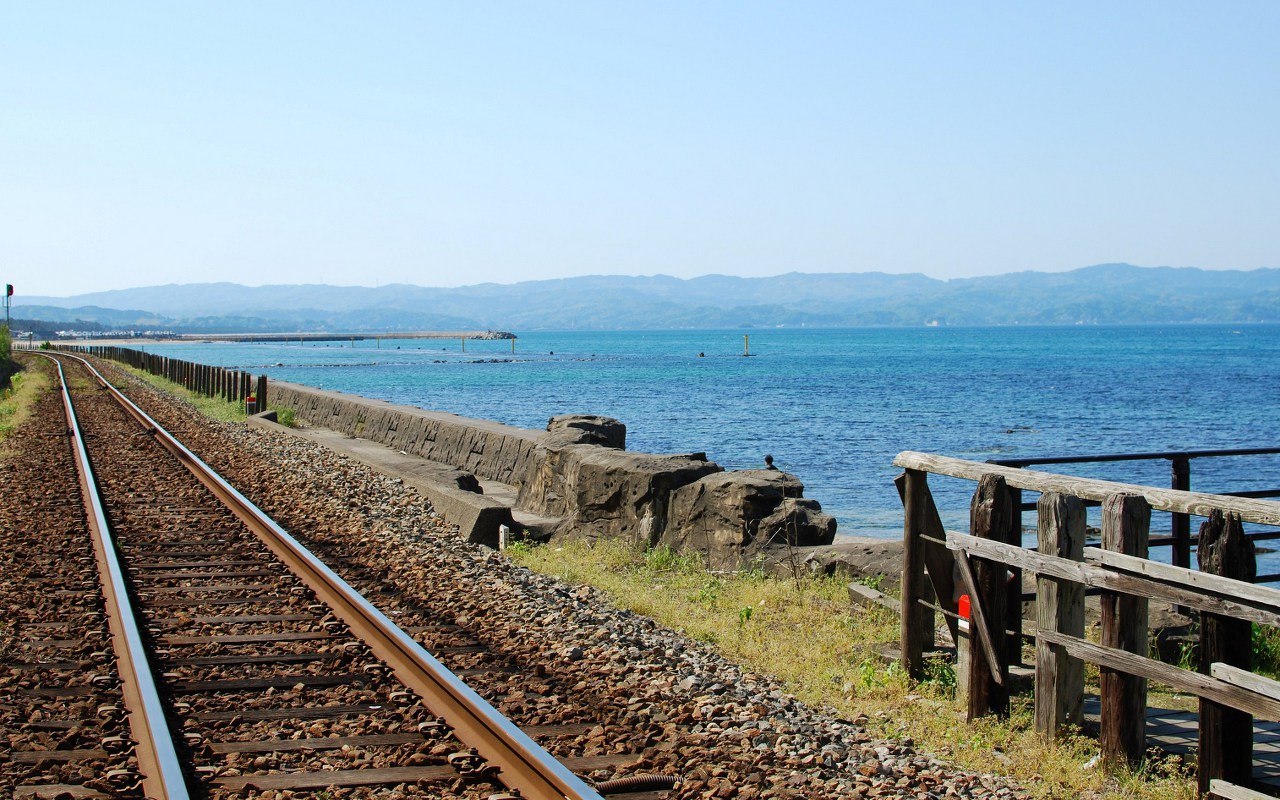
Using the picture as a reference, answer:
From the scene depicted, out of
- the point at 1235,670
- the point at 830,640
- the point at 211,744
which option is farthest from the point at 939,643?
the point at 211,744

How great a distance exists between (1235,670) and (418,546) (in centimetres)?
681

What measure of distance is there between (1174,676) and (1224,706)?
0.69 feet

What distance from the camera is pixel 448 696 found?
5523 millimetres

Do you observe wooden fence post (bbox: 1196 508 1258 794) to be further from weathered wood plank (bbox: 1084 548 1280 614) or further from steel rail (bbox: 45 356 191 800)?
steel rail (bbox: 45 356 191 800)

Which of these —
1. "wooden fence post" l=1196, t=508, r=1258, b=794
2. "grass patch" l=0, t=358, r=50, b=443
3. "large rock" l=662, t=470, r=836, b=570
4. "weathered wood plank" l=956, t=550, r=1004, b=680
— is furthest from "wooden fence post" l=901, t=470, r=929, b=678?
"grass patch" l=0, t=358, r=50, b=443

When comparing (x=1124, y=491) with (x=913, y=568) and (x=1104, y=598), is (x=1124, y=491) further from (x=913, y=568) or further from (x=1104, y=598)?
(x=913, y=568)

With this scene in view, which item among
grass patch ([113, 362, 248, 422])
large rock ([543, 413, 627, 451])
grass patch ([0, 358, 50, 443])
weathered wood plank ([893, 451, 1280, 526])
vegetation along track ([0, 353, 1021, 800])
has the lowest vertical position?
grass patch ([113, 362, 248, 422])

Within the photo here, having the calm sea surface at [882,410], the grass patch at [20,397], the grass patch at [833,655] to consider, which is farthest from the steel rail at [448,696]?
the grass patch at [20,397]

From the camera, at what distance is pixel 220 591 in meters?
8.08

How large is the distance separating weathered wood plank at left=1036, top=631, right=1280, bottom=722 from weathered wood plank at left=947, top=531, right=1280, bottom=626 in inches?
10.2

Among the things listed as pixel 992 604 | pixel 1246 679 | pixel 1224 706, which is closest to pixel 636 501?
pixel 992 604

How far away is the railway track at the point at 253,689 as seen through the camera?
15.2 ft

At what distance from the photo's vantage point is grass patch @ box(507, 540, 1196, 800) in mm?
5164

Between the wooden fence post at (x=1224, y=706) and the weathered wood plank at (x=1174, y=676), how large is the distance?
8 centimetres
